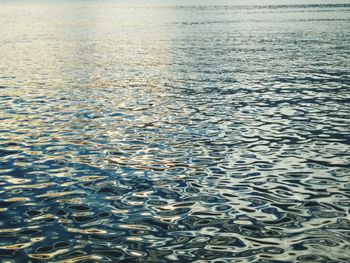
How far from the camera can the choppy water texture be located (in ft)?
46.5

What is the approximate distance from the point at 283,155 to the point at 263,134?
4.21 meters

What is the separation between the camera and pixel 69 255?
43.9 feet

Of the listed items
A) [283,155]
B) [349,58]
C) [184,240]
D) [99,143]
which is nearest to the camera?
[184,240]

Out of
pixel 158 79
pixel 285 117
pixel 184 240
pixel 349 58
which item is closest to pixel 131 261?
pixel 184 240

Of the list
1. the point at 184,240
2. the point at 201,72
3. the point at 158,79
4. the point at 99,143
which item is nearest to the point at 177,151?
the point at 99,143

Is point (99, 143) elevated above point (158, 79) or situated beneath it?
situated beneath

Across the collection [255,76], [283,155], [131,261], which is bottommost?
[131,261]

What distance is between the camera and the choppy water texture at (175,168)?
46.5ft

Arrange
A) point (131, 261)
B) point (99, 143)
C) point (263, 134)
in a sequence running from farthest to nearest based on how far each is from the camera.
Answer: point (263, 134), point (99, 143), point (131, 261)

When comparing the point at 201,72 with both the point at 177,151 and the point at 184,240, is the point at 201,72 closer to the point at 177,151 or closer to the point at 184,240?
the point at 177,151

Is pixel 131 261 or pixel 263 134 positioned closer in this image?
pixel 131 261

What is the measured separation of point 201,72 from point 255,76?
589cm

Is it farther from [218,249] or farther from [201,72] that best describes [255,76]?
[218,249]

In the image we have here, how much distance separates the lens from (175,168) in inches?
829
